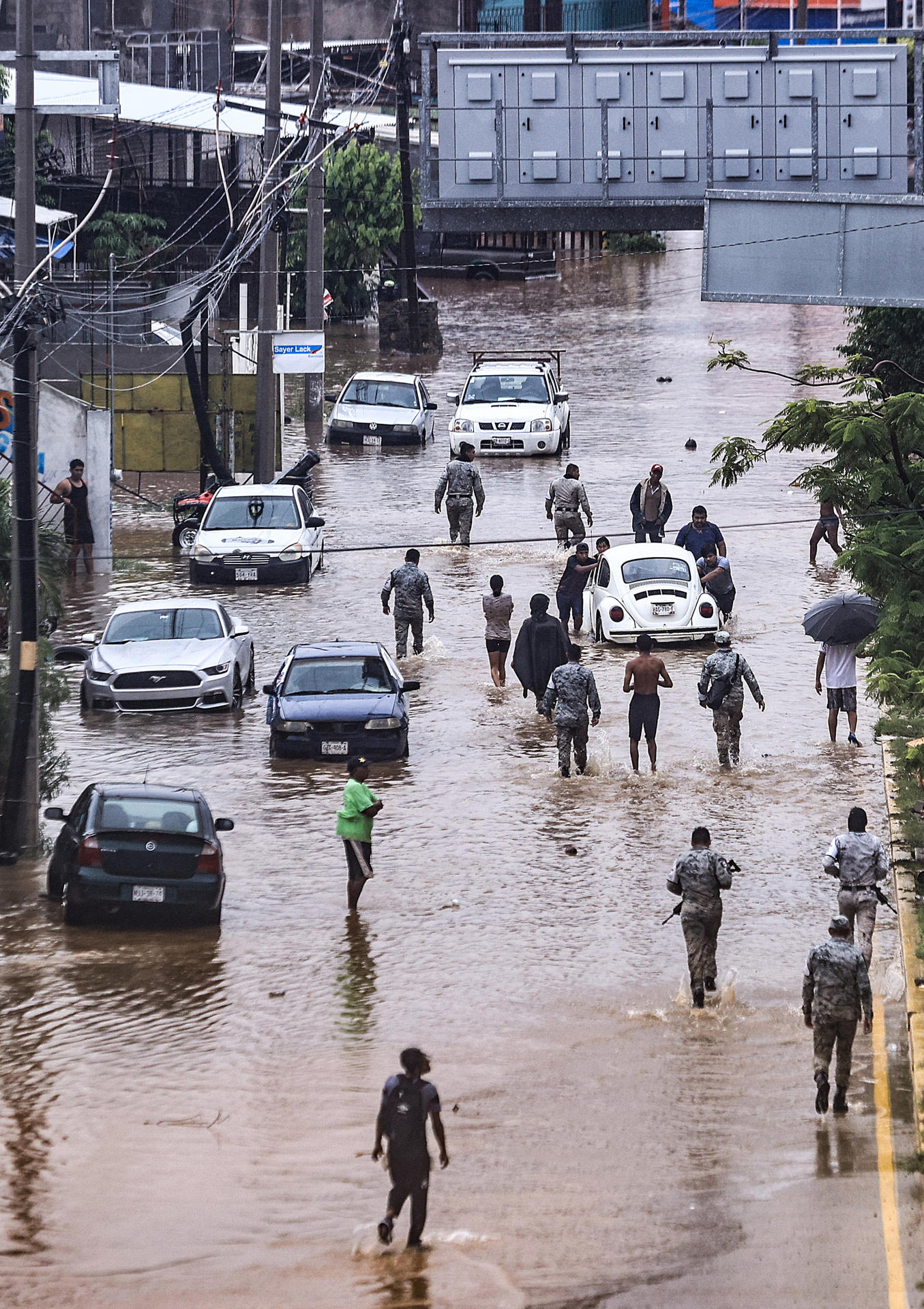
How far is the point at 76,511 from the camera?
110 ft

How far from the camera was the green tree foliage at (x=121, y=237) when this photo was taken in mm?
60478

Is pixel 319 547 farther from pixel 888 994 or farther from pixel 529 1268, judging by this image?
pixel 529 1268

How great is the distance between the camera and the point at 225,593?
31.4 m

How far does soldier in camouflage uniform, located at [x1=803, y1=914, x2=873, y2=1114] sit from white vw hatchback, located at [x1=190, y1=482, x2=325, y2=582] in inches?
758

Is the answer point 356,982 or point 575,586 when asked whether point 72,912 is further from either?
point 575,586

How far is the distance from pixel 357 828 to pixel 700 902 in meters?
3.39

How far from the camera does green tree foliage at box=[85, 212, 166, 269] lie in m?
60.5

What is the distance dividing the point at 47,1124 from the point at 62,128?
58400mm

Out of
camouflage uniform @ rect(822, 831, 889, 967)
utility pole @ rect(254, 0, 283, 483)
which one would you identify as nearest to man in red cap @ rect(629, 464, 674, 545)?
utility pole @ rect(254, 0, 283, 483)

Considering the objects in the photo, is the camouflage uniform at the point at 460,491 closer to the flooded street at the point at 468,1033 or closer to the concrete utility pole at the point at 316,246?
the flooded street at the point at 468,1033

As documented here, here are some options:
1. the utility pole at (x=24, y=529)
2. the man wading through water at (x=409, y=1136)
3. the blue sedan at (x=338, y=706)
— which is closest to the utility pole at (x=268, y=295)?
the blue sedan at (x=338, y=706)

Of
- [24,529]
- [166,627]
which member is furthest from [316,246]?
[24,529]

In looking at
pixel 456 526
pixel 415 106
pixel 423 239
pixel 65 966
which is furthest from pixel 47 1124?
pixel 415 106

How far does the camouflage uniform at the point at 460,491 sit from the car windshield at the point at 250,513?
2.29 m
